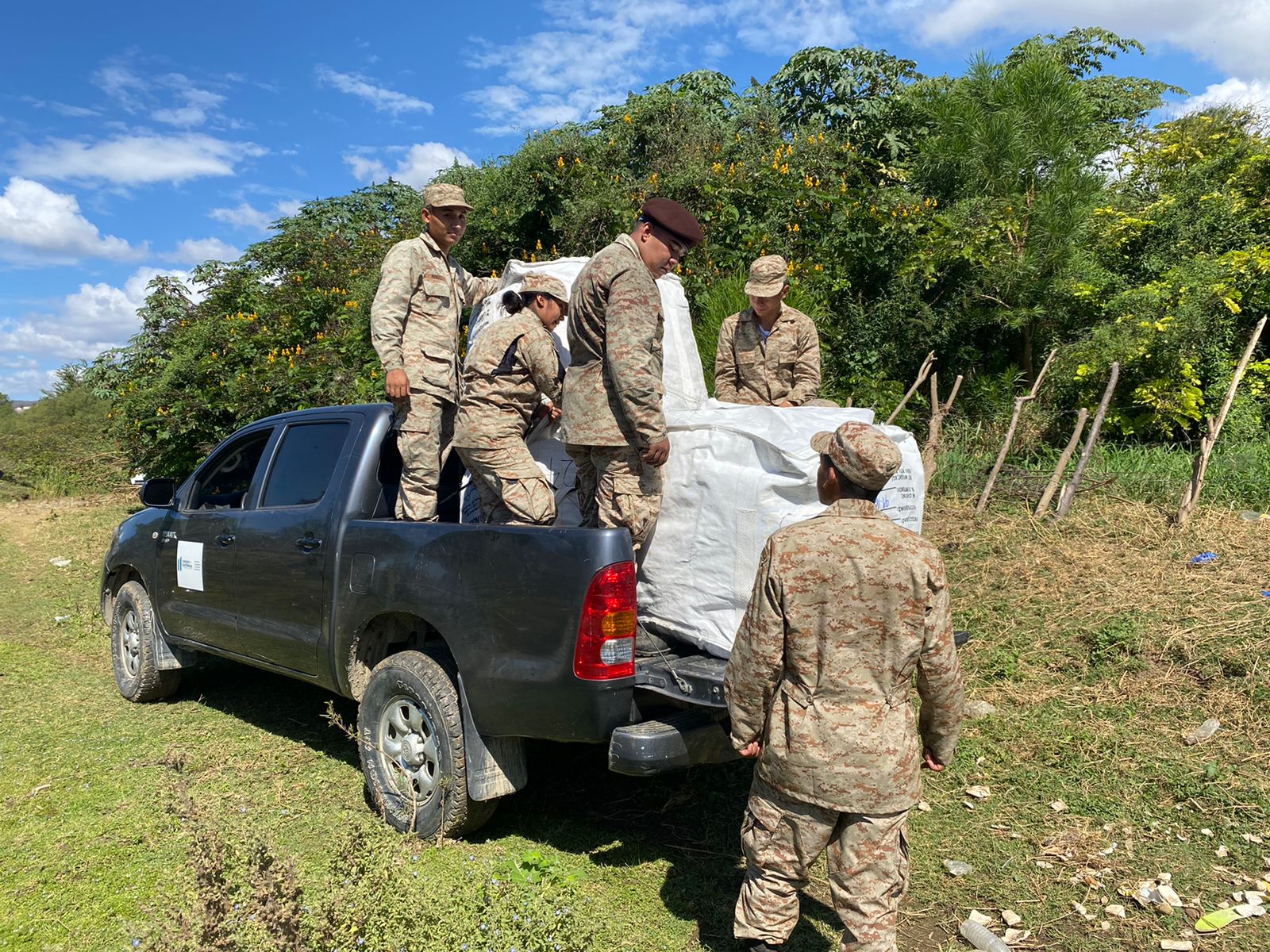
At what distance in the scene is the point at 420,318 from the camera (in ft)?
15.7

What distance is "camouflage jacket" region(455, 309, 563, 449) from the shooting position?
13.1 feet

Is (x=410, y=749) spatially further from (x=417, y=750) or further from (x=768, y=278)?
(x=768, y=278)

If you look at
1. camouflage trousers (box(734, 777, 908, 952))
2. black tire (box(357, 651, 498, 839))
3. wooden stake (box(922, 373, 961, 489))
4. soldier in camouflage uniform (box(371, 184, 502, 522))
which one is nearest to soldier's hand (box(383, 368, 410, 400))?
soldier in camouflage uniform (box(371, 184, 502, 522))

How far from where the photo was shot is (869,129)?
541 inches

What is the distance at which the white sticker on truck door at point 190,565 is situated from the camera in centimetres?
506

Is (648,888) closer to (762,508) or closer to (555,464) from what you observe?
(762,508)

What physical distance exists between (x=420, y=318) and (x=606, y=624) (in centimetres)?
235

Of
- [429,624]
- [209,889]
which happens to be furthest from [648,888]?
[209,889]

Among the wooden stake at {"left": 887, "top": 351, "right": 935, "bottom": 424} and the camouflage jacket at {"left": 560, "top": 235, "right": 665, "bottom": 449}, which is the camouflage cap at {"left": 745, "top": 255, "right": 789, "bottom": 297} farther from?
the wooden stake at {"left": 887, "top": 351, "right": 935, "bottom": 424}

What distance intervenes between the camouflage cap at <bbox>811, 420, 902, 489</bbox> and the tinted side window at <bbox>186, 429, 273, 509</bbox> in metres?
3.43

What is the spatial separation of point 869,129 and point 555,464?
11482 millimetres

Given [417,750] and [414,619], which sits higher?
[414,619]

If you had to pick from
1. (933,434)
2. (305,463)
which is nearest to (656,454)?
(305,463)

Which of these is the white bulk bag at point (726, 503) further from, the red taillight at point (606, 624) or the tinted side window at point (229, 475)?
the tinted side window at point (229, 475)
